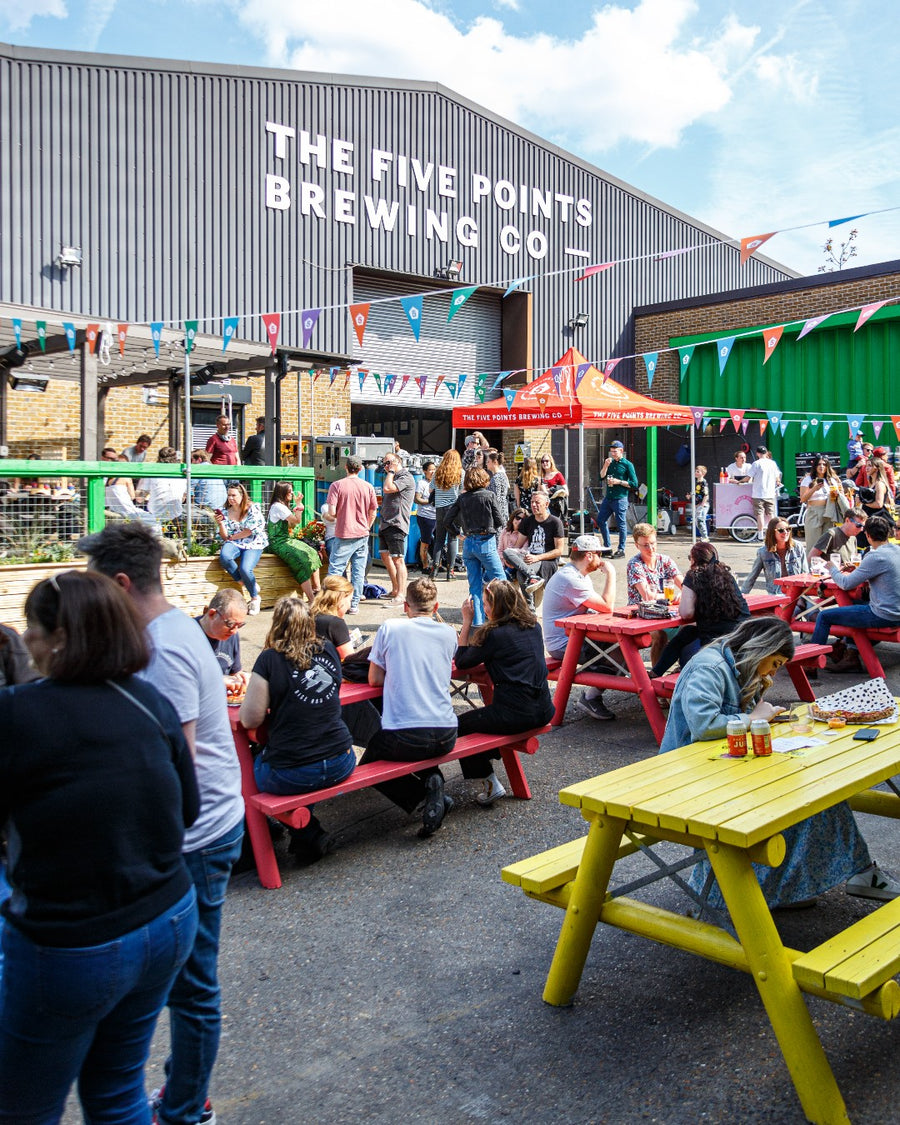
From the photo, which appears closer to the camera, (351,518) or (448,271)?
(351,518)

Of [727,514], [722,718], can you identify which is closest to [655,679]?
[722,718]

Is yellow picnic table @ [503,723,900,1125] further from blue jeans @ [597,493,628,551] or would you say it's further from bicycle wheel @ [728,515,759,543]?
bicycle wheel @ [728,515,759,543]

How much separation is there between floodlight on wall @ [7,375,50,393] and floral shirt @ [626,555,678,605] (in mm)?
11120

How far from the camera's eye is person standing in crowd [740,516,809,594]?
9477 millimetres

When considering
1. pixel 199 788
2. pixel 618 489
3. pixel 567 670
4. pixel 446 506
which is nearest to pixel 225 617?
pixel 567 670

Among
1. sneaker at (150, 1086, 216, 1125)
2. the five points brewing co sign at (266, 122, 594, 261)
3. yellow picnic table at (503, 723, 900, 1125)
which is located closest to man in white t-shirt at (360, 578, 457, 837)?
yellow picnic table at (503, 723, 900, 1125)

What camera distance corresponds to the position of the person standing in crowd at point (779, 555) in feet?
31.1

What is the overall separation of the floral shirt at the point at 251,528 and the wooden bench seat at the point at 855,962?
26.8 feet

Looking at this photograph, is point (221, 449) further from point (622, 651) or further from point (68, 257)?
point (622, 651)

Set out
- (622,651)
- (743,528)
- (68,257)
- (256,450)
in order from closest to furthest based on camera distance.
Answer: (622,651), (256,450), (68,257), (743,528)

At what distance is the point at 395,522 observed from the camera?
1235 centimetres

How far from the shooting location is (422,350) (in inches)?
842

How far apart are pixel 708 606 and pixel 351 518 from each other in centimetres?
508

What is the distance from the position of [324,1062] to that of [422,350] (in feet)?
62.8
